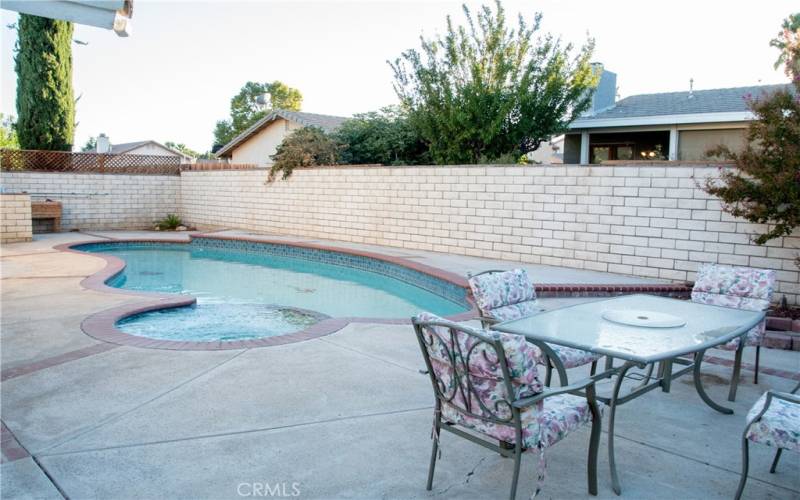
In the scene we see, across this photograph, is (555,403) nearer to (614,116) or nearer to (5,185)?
(614,116)

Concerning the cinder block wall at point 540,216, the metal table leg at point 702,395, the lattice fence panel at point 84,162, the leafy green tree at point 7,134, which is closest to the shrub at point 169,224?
the lattice fence panel at point 84,162

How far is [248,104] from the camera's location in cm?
5631

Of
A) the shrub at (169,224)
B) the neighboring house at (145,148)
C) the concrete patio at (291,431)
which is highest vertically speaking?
the neighboring house at (145,148)

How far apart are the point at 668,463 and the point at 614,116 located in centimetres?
1354

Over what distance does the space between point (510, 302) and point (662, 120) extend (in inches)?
467

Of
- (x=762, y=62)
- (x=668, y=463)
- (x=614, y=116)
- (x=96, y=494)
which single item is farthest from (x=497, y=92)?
(x=762, y=62)

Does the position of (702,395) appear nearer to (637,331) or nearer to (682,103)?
(637,331)

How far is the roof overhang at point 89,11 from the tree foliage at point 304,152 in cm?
925

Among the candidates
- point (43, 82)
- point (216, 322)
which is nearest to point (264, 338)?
point (216, 322)

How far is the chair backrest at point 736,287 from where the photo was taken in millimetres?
4359

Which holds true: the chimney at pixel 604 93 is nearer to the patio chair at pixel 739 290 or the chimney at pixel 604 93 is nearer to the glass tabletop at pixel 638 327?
the patio chair at pixel 739 290

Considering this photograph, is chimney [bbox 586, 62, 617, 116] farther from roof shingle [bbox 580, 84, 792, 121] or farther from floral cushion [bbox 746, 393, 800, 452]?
floral cushion [bbox 746, 393, 800, 452]

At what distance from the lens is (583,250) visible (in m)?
9.16

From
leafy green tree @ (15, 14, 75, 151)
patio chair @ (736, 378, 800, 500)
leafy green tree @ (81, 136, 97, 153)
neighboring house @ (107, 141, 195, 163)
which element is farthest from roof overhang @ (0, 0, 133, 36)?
leafy green tree @ (81, 136, 97, 153)
